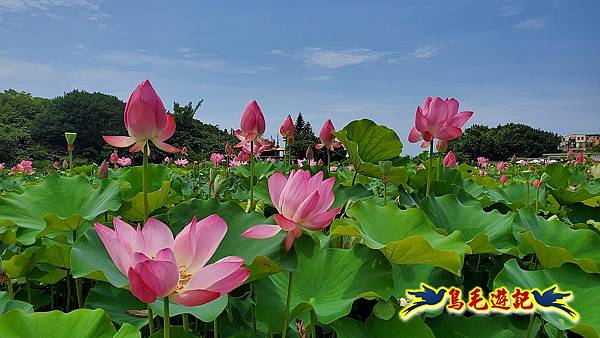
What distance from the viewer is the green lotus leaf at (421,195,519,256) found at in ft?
3.43

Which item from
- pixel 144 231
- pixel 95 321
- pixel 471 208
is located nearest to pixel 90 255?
pixel 95 321

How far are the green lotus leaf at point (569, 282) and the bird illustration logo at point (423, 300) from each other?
4.3 inches

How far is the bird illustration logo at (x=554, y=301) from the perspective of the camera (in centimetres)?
76

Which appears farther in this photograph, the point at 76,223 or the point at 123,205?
the point at 123,205

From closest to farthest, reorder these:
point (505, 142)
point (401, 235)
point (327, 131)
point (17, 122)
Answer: point (401, 235), point (327, 131), point (17, 122), point (505, 142)

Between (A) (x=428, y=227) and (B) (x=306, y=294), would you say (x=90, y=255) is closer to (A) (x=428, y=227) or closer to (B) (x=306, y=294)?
(B) (x=306, y=294)

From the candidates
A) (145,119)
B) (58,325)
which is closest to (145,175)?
(145,119)

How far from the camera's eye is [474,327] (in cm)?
79

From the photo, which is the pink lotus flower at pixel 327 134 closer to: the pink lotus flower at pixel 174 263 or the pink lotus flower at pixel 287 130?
the pink lotus flower at pixel 287 130

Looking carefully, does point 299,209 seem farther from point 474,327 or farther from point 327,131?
point 327,131

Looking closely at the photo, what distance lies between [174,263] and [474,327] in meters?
0.51

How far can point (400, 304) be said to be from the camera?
2.70 ft

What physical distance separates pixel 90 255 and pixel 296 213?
1.13ft

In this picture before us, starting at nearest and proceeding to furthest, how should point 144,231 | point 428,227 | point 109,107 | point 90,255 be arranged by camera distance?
point 144,231, point 90,255, point 428,227, point 109,107
